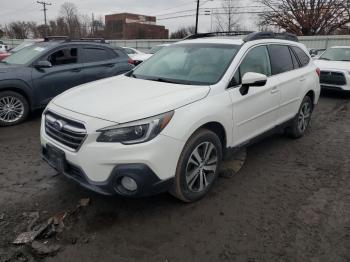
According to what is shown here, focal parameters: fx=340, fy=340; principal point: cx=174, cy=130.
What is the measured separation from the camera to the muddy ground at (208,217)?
2.88 meters

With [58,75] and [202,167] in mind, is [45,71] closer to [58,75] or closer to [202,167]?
[58,75]

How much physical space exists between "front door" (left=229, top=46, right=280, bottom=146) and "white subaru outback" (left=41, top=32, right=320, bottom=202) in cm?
1

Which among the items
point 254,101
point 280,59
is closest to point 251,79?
point 254,101

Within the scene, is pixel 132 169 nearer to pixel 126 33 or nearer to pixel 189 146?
pixel 189 146

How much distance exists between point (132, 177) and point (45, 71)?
4636mm

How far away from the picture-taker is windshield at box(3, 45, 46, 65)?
269 inches

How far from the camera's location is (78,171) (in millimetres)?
3199

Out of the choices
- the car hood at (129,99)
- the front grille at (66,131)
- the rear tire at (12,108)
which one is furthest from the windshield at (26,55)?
the front grille at (66,131)

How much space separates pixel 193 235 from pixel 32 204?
5.77ft

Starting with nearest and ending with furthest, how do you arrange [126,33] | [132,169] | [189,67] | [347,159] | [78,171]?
[132,169]
[78,171]
[189,67]
[347,159]
[126,33]

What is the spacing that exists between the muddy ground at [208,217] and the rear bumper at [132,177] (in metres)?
0.38

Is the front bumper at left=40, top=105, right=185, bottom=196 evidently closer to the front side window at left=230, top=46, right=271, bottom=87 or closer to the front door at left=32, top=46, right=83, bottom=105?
the front side window at left=230, top=46, right=271, bottom=87

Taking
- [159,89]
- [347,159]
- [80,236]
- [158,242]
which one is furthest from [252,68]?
[80,236]

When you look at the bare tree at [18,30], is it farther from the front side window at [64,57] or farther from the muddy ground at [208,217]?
the muddy ground at [208,217]
